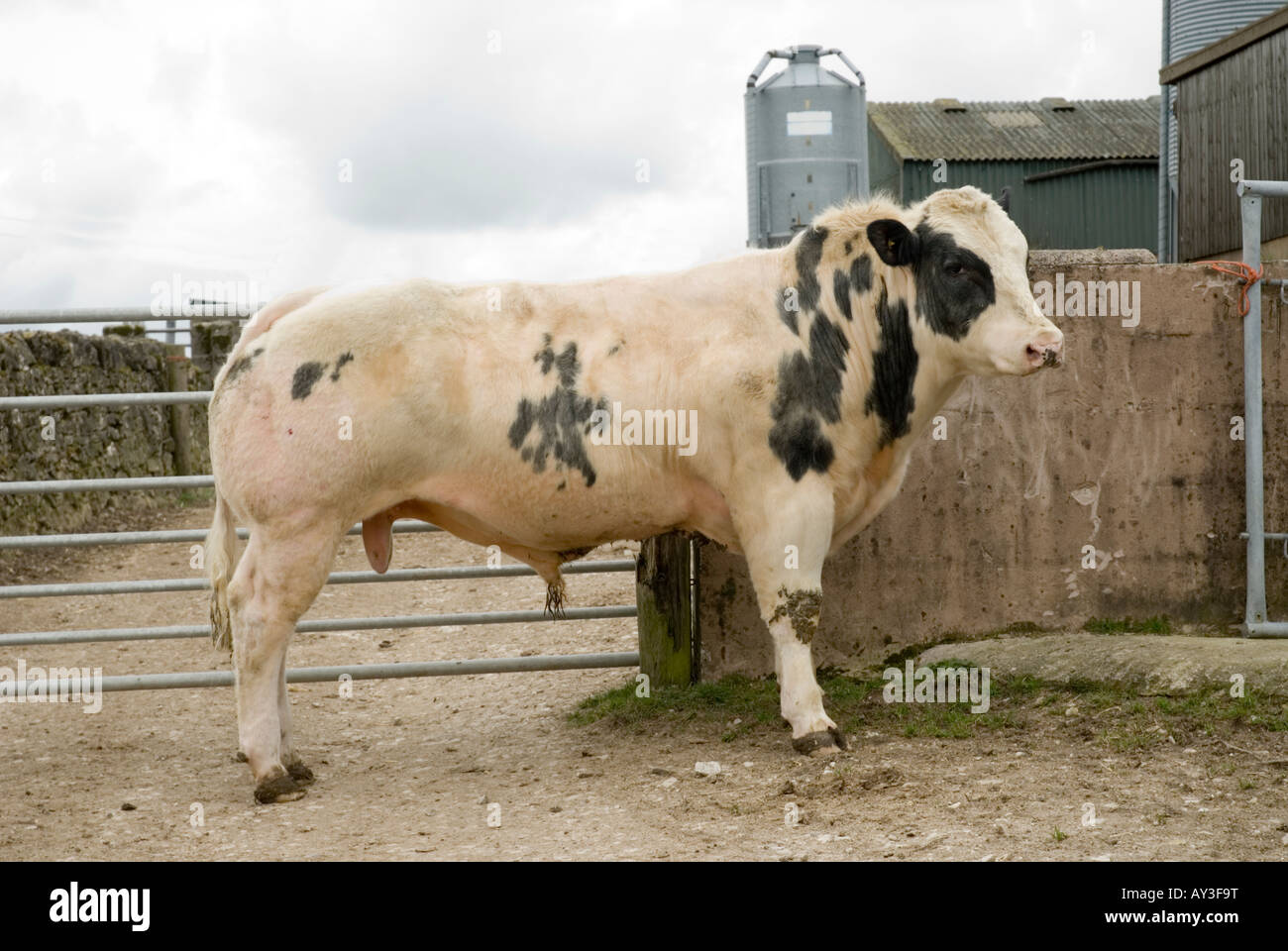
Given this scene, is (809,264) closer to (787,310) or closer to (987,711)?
(787,310)

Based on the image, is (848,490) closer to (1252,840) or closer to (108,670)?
(1252,840)

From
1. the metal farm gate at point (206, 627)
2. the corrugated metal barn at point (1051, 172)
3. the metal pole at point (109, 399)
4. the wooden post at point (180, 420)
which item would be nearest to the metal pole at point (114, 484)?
the metal farm gate at point (206, 627)

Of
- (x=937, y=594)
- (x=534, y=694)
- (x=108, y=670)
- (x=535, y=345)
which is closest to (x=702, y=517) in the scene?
(x=535, y=345)

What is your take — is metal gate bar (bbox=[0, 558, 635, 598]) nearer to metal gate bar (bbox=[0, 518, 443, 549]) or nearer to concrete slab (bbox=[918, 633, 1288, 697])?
metal gate bar (bbox=[0, 518, 443, 549])

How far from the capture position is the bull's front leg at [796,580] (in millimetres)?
5598

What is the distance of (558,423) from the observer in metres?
5.59

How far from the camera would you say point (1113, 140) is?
31.1 metres

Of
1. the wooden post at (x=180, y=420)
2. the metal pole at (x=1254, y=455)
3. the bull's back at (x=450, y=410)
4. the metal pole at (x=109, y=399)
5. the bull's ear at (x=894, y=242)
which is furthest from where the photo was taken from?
the wooden post at (x=180, y=420)

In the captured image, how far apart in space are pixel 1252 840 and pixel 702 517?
2.48m

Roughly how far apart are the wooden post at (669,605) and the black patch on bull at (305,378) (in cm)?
195

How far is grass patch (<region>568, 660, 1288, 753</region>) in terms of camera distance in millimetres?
5539

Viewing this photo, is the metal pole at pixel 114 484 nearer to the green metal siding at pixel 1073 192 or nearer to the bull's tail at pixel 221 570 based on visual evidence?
the bull's tail at pixel 221 570

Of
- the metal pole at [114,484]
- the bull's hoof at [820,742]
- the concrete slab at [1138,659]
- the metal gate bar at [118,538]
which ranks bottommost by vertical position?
the bull's hoof at [820,742]

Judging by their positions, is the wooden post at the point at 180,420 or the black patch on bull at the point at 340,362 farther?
the wooden post at the point at 180,420
